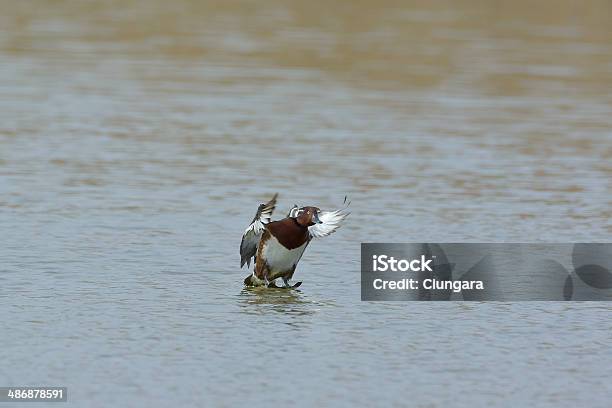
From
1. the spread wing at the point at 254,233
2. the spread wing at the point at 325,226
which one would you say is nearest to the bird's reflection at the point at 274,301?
the spread wing at the point at 254,233

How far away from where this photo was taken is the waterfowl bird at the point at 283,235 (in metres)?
11.6

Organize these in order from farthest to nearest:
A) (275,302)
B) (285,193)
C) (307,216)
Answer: (285,193)
(275,302)
(307,216)

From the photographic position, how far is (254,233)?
1190cm

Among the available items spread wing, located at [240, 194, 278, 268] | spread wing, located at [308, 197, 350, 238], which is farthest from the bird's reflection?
spread wing, located at [308, 197, 350, 238]

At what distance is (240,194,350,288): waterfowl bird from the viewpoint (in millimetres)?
11578

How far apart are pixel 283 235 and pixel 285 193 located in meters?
4.79

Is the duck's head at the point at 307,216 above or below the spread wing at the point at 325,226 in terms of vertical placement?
above

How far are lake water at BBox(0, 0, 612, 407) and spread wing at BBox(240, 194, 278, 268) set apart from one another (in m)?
0.30

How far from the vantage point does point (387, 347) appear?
10.4m

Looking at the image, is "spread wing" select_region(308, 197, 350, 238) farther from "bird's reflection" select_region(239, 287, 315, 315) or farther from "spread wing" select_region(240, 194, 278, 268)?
"bird's reflection" select_region(239, 287, 315, 315)

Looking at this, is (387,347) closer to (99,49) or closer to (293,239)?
(293,239)
